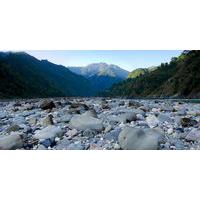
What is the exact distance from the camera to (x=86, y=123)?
580cm

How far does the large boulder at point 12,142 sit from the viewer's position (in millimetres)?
5164

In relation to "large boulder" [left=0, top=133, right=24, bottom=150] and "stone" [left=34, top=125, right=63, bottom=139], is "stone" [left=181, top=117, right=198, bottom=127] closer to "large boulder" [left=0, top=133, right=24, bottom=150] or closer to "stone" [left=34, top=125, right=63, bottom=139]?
"stone" [left=34, top=125, right=63, bottom=139]

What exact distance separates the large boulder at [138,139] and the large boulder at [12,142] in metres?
1.46

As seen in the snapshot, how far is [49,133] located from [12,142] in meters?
0.61

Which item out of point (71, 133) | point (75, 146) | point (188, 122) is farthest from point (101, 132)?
point (188, 122)

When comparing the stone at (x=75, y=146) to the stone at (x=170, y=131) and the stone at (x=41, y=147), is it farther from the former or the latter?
the stone at (x=170, y=131)

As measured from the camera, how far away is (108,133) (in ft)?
18.0

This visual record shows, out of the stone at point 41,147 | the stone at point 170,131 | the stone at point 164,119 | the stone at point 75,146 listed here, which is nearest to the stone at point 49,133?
the stone at point 41,147

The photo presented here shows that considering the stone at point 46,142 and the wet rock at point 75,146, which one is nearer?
the wet rock at point 75,146

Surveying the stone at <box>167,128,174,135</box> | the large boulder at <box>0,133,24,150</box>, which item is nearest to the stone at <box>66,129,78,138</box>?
the large boulder at <box>0,133,24,150</box>

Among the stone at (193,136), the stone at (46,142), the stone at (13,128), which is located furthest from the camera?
the stone at (13,128)

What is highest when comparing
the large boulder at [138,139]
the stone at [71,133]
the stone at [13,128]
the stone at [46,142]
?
the large boulder at [138,139]
